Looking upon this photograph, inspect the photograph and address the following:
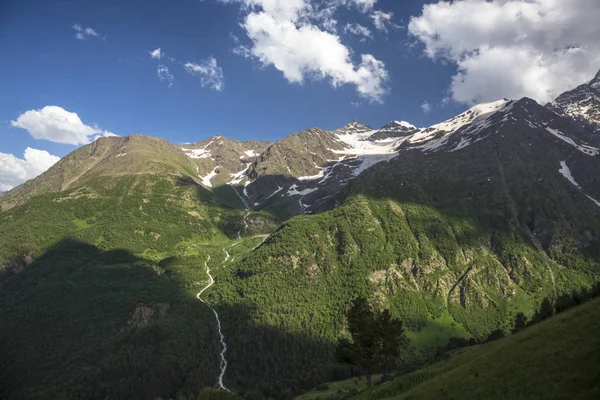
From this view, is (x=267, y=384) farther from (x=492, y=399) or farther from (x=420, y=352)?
(x=492, y=399)

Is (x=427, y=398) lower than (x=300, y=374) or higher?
higher

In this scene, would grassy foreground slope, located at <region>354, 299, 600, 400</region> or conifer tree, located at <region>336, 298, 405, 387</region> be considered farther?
conifer tree, located at <region>336, 298, 405, 387</region>

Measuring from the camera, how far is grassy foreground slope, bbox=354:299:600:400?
2861 cm

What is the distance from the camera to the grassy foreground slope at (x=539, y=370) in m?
28.6

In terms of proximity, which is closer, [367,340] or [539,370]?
[539,370]

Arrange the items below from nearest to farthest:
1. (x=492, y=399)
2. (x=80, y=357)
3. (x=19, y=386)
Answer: (x=492, y=399) → (x=19, y=386) → (x=80, y=357)

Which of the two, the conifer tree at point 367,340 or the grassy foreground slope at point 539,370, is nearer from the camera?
the grassy foreground slope at point 539,370

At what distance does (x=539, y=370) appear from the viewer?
3238 cm

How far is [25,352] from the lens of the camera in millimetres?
194750

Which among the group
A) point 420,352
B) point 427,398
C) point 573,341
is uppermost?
point 573,341

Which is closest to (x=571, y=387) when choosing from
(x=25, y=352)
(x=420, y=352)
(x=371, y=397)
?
(x=371, y=397)

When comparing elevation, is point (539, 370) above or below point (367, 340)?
above

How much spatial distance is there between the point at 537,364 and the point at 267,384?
171 metres

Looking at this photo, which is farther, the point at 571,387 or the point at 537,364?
the point at 537,364
